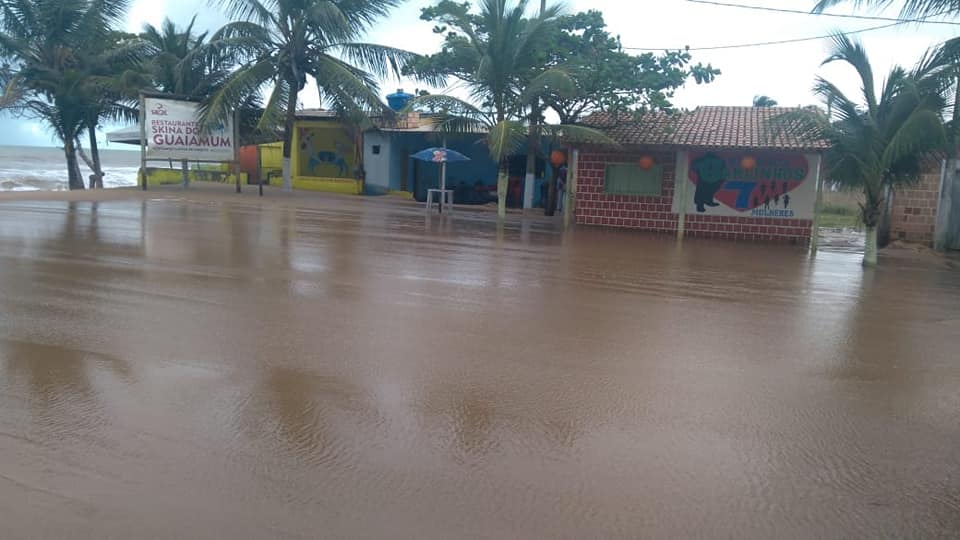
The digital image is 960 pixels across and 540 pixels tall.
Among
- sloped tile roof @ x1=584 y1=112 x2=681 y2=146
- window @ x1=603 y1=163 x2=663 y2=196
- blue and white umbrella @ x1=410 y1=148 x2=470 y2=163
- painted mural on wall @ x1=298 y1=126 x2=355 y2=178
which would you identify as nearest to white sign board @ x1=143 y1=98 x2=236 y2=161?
blue and white umbrella @ x1=410 y1=148 x2=470 y2=163

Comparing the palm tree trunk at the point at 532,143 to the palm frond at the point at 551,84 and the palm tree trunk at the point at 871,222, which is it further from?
the palm tree trunk at the point at 871,222

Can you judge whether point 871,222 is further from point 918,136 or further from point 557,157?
point 557,157

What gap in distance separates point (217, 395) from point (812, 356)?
470 cm

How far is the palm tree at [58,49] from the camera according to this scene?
22.4 m

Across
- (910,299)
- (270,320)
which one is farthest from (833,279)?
(270,320)

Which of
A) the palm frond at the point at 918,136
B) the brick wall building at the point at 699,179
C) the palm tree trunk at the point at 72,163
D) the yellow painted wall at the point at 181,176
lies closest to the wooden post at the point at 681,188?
the brick wall building at the point at 699,179

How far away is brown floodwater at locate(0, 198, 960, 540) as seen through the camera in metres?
3.44

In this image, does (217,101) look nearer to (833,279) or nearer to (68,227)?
(68,227)

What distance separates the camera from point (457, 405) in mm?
4797

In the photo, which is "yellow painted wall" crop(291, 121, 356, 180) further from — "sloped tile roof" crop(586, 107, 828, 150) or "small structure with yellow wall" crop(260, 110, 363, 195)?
"sloped tile roof" crop(586, 107, 828, 150)

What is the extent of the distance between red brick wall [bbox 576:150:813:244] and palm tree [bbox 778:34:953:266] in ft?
13.5

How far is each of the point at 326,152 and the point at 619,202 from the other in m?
13.3

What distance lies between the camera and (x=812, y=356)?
6.39 m

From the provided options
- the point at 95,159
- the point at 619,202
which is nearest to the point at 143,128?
the point at 95,159
